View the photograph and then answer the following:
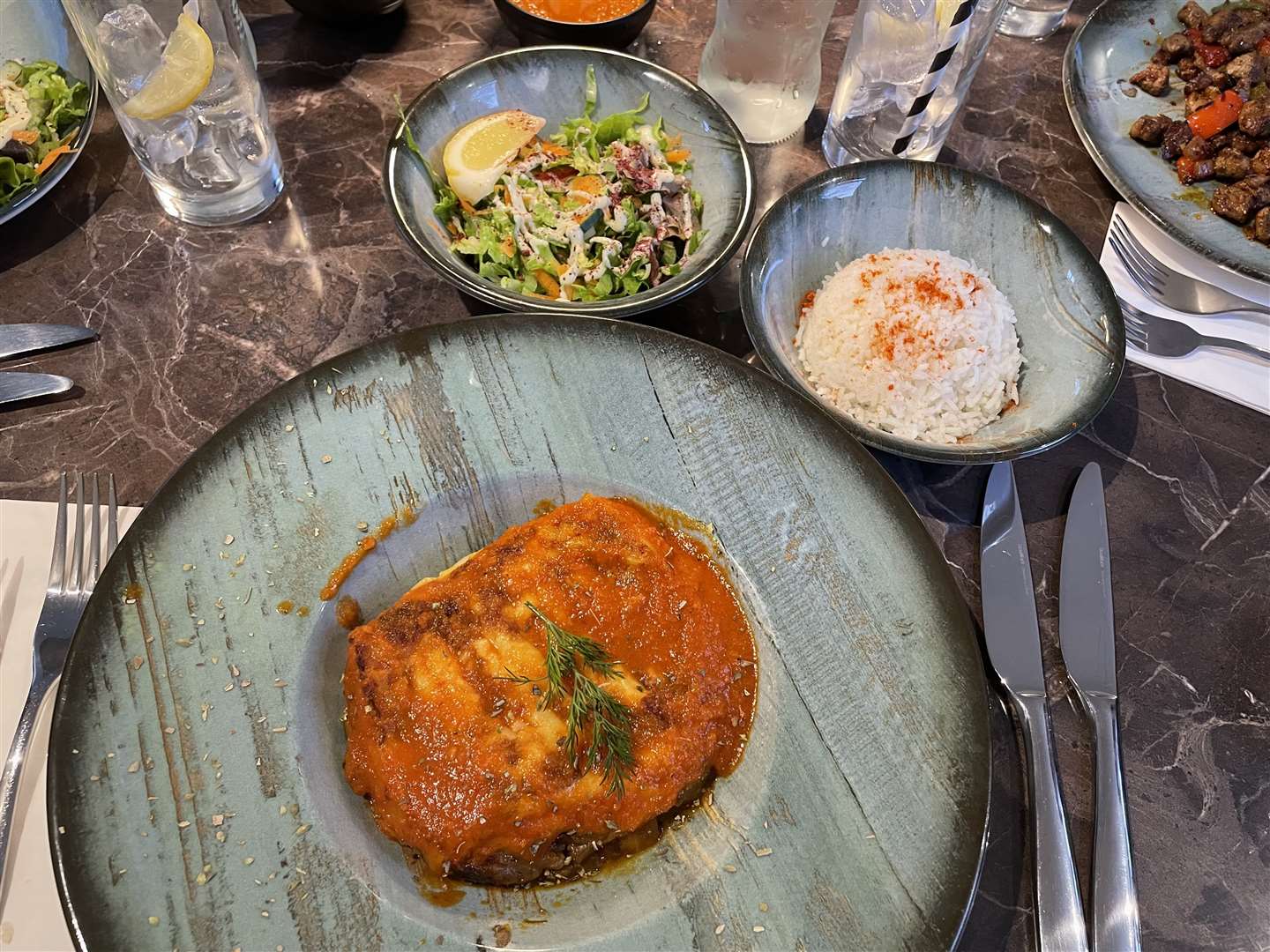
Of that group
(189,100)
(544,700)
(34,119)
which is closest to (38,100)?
(34,119)

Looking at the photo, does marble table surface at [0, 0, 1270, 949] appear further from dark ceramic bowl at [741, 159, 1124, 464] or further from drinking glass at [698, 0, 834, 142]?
dark ceramic bowl at [741, 159, 1124, 464]

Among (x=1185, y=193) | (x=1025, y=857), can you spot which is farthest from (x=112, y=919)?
(x=1185, y=193)

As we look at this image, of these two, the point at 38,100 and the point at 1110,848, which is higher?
the point at 38,100

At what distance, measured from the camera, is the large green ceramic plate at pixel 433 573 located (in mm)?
1550

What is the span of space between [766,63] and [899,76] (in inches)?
17.9

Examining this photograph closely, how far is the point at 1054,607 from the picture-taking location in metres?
2.24

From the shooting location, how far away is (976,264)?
267cm

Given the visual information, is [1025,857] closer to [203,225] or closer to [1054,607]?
[1054,607]

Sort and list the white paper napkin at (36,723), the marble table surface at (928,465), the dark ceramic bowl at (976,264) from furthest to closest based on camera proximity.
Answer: the dark ceramic bowl at (976,264), the marble table surface at (928,465), the white paper napkin at (36,723)

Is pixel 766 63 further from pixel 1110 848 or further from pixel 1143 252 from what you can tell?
pixel 1110 848

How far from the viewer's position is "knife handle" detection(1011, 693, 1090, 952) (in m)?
1.74

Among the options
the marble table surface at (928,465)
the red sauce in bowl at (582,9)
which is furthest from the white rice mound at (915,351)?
the red sauce in bowl at (582,9)

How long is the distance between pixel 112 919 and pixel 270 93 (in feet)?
9.43

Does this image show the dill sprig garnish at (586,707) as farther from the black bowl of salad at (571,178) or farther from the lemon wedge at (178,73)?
the lemon wedge at (178,73)
